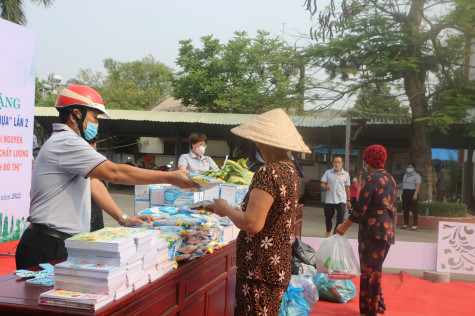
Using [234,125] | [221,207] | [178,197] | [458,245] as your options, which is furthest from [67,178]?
[234,125]

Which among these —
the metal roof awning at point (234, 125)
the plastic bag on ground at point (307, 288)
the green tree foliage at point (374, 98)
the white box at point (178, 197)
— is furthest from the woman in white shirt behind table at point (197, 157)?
the metal roof awning at point (234, 125)

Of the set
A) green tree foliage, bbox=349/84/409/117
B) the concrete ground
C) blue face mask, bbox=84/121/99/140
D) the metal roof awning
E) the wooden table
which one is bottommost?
the concrete ground

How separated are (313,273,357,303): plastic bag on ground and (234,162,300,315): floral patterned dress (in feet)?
9.13

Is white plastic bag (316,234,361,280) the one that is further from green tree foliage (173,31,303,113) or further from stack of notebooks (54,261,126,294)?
green tree foliage (173,31,303,113)

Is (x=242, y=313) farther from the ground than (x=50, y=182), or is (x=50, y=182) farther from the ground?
(x=50, y=182)

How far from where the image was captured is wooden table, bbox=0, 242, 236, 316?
63.2 inches

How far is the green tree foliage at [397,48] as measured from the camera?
1067 cm

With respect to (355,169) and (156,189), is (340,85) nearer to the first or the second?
(355,169)

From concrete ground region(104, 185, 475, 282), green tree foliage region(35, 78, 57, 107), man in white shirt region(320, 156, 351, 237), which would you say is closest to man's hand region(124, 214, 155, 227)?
concrete ground region(104, 185, 475, 282)

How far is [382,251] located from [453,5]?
8.67m

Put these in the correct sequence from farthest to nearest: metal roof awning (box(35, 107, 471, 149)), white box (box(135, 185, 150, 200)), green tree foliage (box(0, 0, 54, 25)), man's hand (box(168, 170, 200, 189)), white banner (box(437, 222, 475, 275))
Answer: green tree foliage (box(0, 0, 54, 25)) → metal roof awning (box(35, 107, 471, 149)) → white banner (box(437, 222, 475, 275)) → white box (box(135, 185, 150, 200)) → man's hand (box(168, 170, 200, 189))

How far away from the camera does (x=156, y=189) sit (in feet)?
10.8

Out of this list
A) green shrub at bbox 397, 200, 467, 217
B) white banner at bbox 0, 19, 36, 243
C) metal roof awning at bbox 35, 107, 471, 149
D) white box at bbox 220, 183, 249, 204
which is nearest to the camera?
white box at bbox 220, 183, 249, 204

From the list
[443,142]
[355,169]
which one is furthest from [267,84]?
[443,142]
